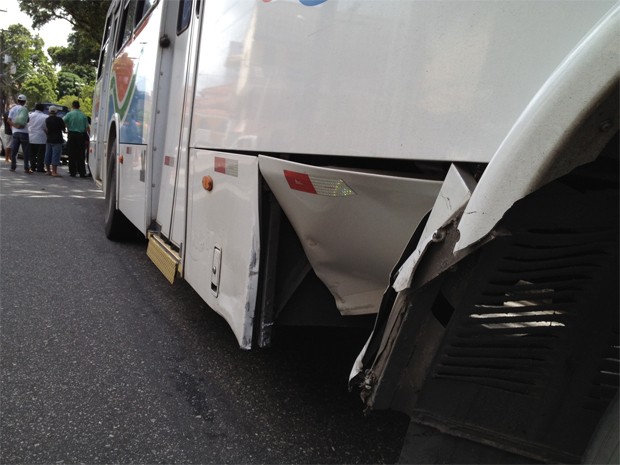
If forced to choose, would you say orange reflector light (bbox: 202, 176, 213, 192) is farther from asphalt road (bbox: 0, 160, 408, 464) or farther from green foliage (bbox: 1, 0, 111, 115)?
green foliage (bbox: 1, 0, 111, 115)

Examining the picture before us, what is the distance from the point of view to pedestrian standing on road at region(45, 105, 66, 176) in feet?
43.8

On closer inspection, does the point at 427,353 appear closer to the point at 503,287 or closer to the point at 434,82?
the point at 503,287

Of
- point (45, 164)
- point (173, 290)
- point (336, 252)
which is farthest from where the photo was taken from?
point (45, 164)

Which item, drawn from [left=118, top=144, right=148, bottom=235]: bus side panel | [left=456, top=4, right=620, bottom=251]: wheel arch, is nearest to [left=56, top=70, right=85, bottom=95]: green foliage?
[left=118, top=144, right=148, bottom=235]: bus side panel

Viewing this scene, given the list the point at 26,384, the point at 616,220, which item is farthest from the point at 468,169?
the point at 26,384

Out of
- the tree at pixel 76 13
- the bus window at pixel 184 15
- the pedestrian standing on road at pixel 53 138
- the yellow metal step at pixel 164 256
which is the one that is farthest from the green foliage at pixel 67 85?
the yellow metal step at pixel 164 256

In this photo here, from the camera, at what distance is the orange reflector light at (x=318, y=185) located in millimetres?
1901

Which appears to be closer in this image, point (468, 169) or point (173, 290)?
point (468, 169)

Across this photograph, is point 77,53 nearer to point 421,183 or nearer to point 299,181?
point 299,181

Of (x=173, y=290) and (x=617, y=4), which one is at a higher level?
(x=617, y=4)

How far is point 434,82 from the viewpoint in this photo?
→ 151 cm

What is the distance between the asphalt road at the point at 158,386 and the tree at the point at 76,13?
18.9 metres

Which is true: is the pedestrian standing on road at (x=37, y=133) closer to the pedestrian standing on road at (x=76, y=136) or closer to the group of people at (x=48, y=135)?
the group of people at (x=48, y=135)

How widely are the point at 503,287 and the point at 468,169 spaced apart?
0.34 metres
